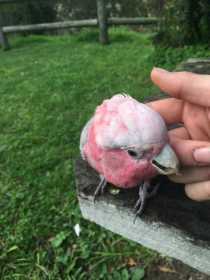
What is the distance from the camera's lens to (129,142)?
92 cm

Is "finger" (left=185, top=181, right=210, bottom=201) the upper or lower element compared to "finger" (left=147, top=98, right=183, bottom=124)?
lower

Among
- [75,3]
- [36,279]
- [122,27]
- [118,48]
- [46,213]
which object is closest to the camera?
[36,279]

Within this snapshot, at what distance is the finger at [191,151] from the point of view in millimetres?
892

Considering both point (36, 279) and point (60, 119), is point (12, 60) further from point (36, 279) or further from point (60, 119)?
point (36, 279)

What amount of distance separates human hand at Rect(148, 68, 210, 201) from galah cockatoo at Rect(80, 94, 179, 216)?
0.14 feet

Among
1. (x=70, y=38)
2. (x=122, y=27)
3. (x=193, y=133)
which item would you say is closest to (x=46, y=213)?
(x=193, y=133)

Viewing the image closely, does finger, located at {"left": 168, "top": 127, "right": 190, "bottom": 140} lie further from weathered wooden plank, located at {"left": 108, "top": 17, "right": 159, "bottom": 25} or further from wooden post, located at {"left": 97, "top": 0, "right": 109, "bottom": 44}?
weathered wooden plank, located at {"left": 108, "top": 17, "right": 159, "bottom": 25}

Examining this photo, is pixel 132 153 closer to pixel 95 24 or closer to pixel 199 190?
pixel 199 190

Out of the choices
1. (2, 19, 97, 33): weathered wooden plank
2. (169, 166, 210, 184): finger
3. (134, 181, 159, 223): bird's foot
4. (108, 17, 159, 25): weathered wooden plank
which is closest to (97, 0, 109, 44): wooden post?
(108, 17, 159, 25): weathered wooden plank

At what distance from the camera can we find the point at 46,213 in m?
1.91

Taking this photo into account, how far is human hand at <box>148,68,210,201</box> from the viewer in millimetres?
914

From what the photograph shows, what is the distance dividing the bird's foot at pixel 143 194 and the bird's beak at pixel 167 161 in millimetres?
163

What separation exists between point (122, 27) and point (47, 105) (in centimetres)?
281

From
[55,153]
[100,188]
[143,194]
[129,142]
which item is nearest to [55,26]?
[55,153]
